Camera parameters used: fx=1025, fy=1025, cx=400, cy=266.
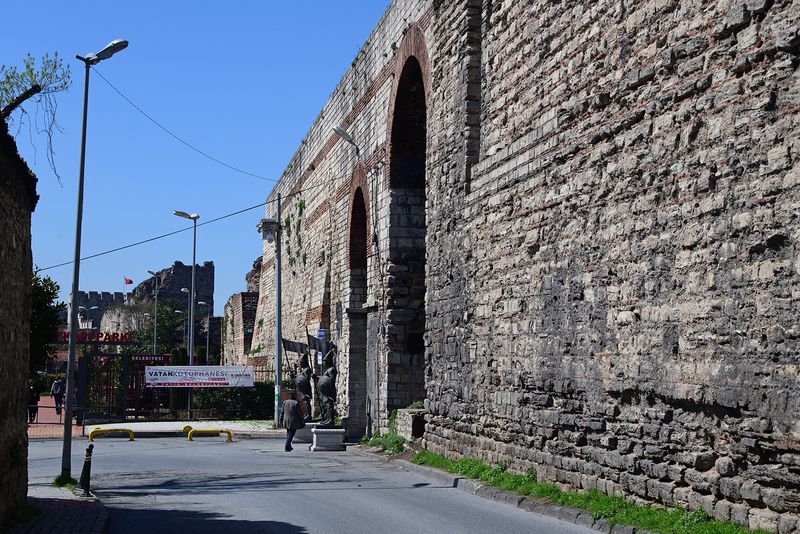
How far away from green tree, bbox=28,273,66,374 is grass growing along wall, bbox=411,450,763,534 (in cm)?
1291

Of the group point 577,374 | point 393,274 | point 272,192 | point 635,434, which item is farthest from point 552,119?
point 272,192

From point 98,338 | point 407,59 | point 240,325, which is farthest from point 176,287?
point 407,59

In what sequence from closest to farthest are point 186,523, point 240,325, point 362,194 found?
point 186,523 < point 362,194 < point 240,325

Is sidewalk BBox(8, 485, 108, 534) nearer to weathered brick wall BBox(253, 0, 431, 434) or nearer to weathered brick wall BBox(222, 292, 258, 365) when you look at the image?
weathered brick wall BBox(253, 0, 431, 434)

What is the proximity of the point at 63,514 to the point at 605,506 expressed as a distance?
5.25 m

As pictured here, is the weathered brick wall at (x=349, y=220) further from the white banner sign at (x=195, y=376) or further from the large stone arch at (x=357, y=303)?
the white banner sign at (x=195, y=376)

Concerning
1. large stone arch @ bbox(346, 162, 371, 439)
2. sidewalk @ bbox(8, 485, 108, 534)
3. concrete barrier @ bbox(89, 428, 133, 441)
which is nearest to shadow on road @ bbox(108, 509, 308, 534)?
sidewalk @ bbox(8, 485, 108, 534)

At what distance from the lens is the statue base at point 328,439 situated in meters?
20.8

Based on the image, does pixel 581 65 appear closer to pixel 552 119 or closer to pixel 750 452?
pixel 552 119

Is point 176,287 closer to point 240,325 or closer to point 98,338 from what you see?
point 240,325

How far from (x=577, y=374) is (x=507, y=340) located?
2230 millimetres

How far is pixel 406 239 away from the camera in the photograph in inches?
809

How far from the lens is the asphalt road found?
9.80m

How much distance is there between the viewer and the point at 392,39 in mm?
20781
